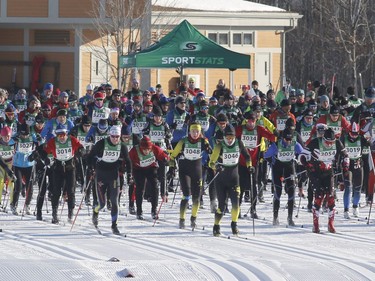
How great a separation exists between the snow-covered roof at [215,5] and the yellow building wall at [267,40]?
94 cm

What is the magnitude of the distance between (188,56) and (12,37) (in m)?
18.5

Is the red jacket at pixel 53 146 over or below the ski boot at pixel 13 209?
over

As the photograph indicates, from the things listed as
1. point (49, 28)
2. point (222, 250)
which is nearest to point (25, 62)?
point (49, 28)

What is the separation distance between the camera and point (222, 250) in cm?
1847

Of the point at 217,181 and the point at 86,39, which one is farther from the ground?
the point at 86,39

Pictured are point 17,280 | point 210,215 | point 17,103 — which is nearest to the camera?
point 17,280

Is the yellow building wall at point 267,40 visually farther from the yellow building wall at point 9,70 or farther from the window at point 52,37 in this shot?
the yellow building wall at point 9,70

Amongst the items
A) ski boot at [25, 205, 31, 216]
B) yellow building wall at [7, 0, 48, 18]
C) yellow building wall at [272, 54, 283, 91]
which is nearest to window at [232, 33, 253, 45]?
yellow building wall at [272, 54, 283, 91]

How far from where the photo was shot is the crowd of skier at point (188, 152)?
67.5 ft

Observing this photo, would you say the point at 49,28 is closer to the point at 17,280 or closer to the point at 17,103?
the point at 17,103

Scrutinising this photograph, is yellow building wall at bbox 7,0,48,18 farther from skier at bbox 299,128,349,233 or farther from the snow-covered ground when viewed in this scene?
skier at bbox 299,128,349,233

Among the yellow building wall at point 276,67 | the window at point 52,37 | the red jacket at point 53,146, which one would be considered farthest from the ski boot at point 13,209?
the yellow building wall at point 276,67

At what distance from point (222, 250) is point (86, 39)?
30.3 m

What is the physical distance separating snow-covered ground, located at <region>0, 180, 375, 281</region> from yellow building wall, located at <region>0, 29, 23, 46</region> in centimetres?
2663
